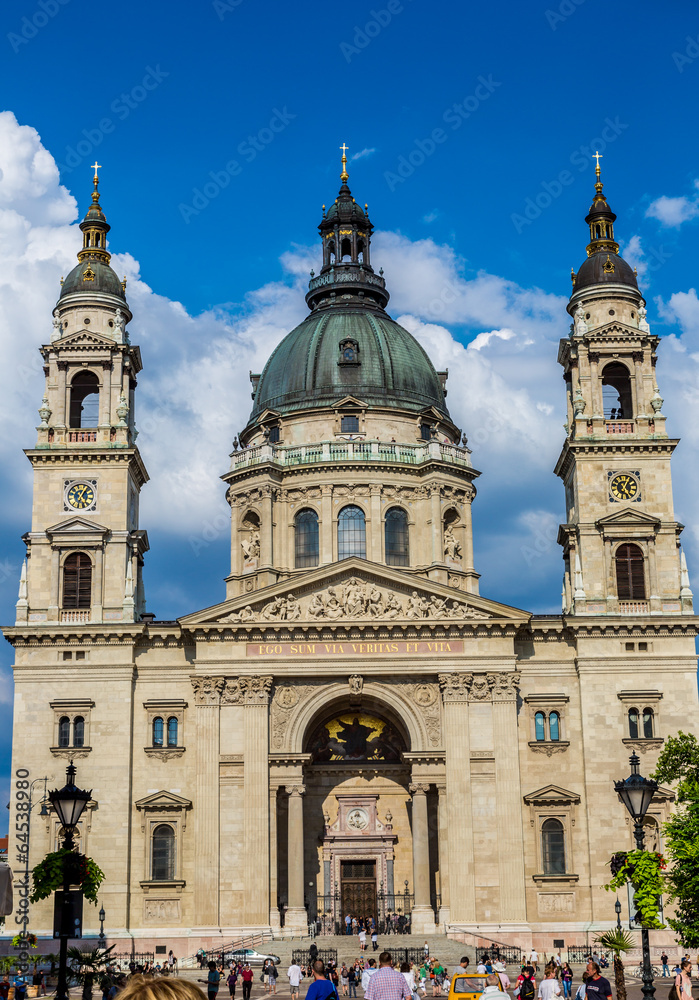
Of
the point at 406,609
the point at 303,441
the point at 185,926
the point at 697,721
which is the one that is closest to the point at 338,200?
the point at 303,441

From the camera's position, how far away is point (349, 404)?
76.0m

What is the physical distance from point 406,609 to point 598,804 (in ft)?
40.6

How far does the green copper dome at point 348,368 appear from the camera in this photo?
77.4 m

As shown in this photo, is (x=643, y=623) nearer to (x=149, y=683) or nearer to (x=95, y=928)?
(x=149, y=683)

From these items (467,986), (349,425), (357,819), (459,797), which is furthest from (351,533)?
(467,986)

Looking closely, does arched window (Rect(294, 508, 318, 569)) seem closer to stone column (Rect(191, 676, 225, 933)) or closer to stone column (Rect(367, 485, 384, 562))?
stone column (Rect(367, 485, 384, 562))

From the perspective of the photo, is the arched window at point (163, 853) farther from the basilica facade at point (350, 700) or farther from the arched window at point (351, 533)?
the arched window at point (351, 533)

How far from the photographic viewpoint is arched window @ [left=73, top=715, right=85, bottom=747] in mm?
62219

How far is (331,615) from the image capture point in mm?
63031

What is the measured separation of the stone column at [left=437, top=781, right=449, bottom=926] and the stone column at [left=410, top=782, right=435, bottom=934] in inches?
22.3

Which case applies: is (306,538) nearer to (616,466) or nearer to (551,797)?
(616,466)

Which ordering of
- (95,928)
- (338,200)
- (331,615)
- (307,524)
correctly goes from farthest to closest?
(338,200), (307,524), (331,615), (95,928)

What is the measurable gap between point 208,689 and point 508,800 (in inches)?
574

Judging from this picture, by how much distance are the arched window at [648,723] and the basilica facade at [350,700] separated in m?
0.10
